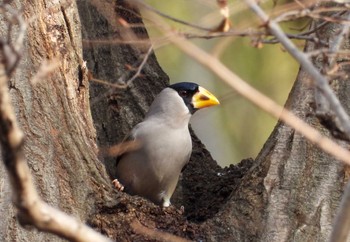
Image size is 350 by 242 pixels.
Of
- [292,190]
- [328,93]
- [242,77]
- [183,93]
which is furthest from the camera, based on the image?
[242,77]

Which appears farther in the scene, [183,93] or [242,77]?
[242,77]

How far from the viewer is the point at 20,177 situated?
2480 mm

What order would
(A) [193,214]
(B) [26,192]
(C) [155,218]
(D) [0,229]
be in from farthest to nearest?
(A) [193,214], (C) [155,218], (D) [0,229], (B) [26,192]

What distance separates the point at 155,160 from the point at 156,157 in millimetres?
19

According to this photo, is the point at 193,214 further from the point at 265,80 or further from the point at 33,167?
the point at 265,80

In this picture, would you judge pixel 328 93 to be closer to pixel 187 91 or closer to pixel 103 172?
pixel 103 172

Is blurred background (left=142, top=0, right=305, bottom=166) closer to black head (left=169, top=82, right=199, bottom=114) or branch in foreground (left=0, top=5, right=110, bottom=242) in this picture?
black head (left=169, top=82, right=199, bottom=114)

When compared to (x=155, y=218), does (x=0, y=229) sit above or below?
below

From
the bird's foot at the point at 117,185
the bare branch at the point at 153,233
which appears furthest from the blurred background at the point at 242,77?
the bare branch at the point at 153,233

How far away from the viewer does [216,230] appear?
450 cm

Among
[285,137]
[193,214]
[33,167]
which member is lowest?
[33,167]

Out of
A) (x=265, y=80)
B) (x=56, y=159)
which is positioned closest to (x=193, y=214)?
(x=56, y=159)

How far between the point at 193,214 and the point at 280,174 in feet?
3.24

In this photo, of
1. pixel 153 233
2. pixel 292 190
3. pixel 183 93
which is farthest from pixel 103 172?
pixel 183 93
